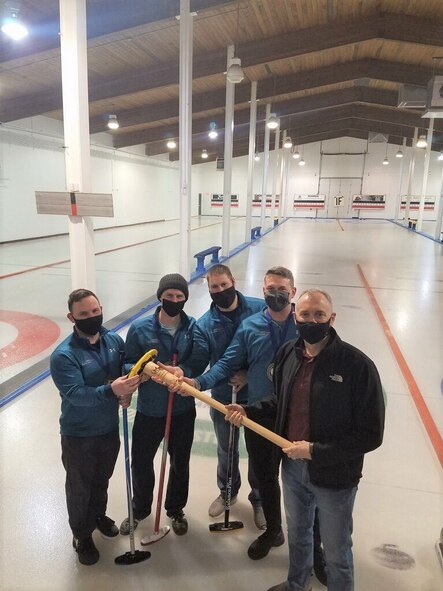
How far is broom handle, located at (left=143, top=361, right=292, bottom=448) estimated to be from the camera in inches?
70.9

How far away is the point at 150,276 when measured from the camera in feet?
33.4

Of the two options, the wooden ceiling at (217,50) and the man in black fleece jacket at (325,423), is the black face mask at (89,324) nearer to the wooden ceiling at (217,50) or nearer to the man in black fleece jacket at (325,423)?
the man in black fleece jacket at (325,423)

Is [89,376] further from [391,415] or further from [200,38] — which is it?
[200,38]

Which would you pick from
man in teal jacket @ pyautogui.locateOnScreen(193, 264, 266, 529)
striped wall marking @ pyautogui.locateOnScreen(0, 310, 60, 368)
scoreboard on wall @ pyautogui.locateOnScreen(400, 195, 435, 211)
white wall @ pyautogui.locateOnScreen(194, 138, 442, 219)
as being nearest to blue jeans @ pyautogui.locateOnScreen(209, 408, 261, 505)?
man in teal jacket @ pyautogui.locateOnScreen(193, 264, 266, 529)

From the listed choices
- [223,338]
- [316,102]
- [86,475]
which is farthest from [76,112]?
[316,102]

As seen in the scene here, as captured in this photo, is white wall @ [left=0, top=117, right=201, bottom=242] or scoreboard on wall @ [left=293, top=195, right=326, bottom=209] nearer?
white wall @ [left=0, top=117, right=201, bottom=242]

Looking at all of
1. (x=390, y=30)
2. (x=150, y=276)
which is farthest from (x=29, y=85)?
(x=390, y=30)

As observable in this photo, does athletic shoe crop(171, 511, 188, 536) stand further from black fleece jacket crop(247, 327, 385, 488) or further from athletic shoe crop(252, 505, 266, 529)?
black fleece jacket crop(247, 327, 385, 488)

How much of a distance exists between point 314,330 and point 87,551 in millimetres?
1741

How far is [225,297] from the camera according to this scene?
250 cm

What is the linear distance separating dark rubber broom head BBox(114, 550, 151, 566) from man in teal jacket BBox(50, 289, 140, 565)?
0.13m

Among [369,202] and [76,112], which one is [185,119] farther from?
[369,202]

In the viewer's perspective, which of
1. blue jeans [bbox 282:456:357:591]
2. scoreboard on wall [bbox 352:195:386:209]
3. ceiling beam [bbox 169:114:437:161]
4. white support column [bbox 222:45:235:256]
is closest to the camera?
blue jeans [bbox 282:456:357:591]

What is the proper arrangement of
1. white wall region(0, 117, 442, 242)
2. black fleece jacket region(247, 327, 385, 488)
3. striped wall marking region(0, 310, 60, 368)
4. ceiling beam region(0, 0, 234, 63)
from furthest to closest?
white wall region(0, 117, 442, 242) < ceiling beam region(0, 0, 234, 63) < striped wall marking region(0, 310, 60, 368) < black fleece jacket region(247, 327, 385, 488)
